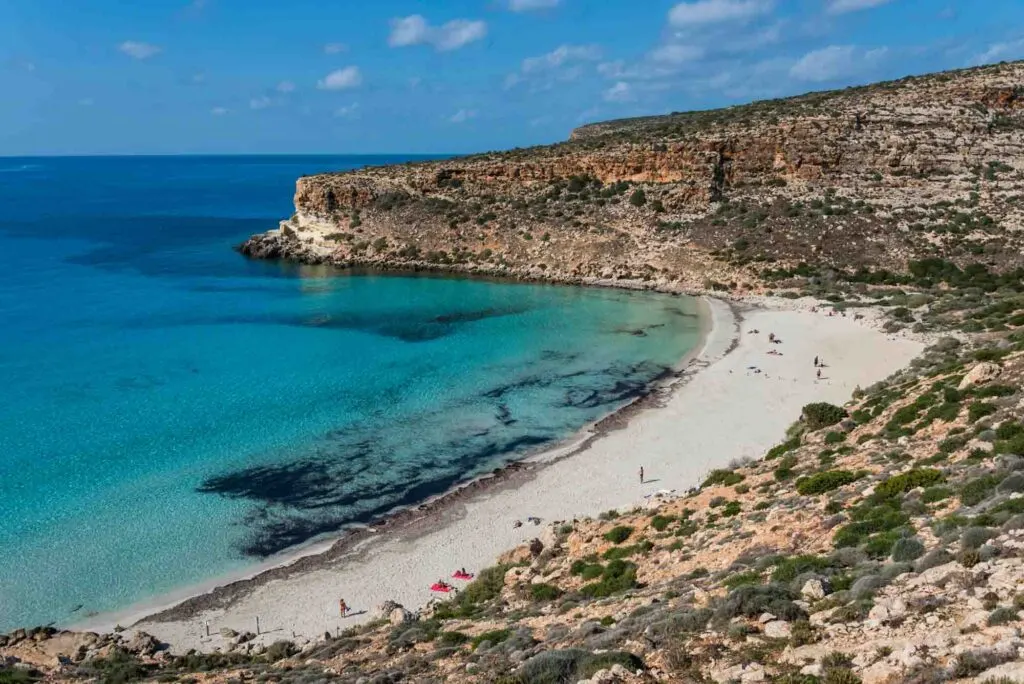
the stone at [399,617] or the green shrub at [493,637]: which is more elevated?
the green shrub at [493,637]

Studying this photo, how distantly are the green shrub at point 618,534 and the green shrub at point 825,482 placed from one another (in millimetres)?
4112

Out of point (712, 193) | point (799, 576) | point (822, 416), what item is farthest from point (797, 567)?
point (712, 193)

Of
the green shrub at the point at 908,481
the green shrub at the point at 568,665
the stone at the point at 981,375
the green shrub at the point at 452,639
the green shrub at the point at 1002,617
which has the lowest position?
the green shrub at the point at 452,639

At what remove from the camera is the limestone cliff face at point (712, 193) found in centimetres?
5881

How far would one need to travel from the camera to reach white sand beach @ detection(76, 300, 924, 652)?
19.3 meters

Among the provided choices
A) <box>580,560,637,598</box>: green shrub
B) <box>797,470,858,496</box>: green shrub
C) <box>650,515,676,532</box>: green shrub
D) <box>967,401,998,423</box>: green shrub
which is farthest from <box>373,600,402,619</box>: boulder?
<box>967,401,998,423</box>: green shrub

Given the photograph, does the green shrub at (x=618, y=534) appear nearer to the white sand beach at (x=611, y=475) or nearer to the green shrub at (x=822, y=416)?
the white sand beach at (x=611, y=475)

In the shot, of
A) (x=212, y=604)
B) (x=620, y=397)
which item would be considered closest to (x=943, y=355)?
(x=620, y=397)

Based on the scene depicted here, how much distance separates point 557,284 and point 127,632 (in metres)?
46.9

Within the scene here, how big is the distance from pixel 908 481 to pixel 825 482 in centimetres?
212

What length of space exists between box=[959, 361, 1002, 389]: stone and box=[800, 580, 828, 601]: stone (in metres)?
11.8

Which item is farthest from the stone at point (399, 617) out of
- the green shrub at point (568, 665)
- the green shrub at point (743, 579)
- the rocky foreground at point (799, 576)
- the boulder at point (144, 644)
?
the green shrub at point (743, 579)

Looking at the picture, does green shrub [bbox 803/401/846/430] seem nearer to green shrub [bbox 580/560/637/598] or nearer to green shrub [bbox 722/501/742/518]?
green shrub [bbox 722/501/742/518]

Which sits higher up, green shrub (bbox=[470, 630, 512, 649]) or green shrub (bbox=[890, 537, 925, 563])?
green shrub (bbox=[890, 537, 925, 563])
